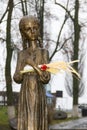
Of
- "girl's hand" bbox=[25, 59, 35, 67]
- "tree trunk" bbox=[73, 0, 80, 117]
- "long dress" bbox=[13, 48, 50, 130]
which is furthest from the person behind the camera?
"tree trunk" bbox=[73, 0, 80, 117]

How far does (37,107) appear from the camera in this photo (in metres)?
4.92

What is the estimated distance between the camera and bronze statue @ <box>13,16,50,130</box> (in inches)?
193

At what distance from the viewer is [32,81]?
5.00 metres

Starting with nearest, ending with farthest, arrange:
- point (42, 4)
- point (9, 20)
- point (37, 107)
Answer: point (37, 107)
point (9, 20)
point (42, 4)

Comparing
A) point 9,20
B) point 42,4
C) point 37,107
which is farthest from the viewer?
point 42,4

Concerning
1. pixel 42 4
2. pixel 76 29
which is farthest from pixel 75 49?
pixel 42 4

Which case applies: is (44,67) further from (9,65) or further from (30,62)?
(9,65)

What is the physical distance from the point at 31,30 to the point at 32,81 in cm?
57

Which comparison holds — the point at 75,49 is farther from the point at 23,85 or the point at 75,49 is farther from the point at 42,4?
the point at 23,85

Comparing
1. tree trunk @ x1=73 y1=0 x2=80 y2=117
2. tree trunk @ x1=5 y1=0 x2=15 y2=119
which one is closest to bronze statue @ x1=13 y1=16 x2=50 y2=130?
tree trunk @ x1=5 y1=0 x2=15 y2=119

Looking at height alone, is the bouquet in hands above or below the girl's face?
below

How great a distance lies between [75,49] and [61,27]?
1816 mm

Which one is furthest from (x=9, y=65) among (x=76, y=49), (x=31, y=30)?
(x=31, y=30)

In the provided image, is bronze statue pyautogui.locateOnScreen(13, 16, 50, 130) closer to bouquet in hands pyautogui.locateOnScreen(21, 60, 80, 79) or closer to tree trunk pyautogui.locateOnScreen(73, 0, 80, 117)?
bouquet in hands pyautogui.locateOnScreen(21, 60, 80, 79)
